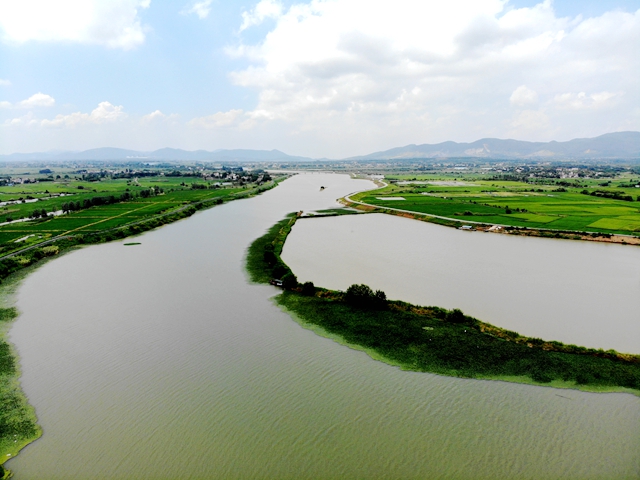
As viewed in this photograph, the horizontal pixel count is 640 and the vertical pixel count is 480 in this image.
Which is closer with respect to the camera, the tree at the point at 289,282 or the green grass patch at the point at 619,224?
the tree at the point at 289,282

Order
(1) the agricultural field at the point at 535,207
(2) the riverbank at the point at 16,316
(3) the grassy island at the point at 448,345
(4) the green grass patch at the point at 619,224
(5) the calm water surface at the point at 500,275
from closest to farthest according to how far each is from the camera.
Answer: (2) the riverbank at the point at 16,316
(3) the grassy island at the point at 448,345
(5) the calm water surface at the point at 500,275
(4) the green grass patch at the point at 619,224
(1) the agricultural field at the point at 535,207

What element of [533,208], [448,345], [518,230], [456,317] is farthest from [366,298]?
[533,208]

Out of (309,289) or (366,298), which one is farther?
(309,289)

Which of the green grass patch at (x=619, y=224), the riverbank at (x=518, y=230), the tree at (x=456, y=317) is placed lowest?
the tree at (x=456, y=317)

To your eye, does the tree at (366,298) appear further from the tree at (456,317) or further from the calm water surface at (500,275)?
the tree at (456,317)

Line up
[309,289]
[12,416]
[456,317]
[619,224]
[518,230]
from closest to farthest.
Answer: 1. [12,416]
2. [456,317]
3. [309,289]
4. [518,230]
5. [619,224]

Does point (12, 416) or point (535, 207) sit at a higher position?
point (535, 207)

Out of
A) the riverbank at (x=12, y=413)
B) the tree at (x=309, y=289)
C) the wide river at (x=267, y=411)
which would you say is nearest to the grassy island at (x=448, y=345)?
the tree at (x=309, y=289)

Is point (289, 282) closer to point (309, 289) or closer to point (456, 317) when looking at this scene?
point (309, 289)
